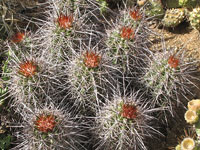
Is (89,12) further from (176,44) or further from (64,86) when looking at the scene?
(176,44)

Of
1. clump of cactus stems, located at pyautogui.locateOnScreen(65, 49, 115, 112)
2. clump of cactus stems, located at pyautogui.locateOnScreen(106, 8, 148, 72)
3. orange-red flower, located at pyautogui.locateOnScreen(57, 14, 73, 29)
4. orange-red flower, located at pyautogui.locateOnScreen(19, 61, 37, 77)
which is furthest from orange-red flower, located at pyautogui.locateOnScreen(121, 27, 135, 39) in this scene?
orange-red flower, located at pyautogui.locateOnScreen(19, 61, 37, 77)

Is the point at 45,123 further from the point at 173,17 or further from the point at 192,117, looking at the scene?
the point at 173,17

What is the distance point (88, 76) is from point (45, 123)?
0.57 metres

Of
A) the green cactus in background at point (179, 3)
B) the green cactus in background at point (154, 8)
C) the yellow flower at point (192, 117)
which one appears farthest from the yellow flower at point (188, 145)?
the green cactus in background at point (179, 3)

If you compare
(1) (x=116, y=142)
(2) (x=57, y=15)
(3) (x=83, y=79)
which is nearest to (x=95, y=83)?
(3) (x=83, y=79)

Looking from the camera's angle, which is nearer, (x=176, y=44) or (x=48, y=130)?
(x=48, y=130)

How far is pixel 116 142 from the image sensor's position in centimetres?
272

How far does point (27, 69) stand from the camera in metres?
2.64

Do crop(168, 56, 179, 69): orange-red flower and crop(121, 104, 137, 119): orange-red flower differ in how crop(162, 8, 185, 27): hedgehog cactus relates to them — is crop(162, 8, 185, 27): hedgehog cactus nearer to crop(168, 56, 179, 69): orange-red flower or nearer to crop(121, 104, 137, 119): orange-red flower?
crop(168, 56, 179, 69): orange-red flower

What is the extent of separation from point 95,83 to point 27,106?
67 cm

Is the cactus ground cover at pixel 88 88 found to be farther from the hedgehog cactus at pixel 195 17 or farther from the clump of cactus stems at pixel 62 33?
the hedgehog cactus at pixel 195 17

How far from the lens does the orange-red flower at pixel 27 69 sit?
8.63 ft

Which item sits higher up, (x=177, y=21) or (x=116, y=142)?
(x=177, y=21)

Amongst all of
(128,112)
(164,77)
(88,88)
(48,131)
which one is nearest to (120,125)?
(128,112)
